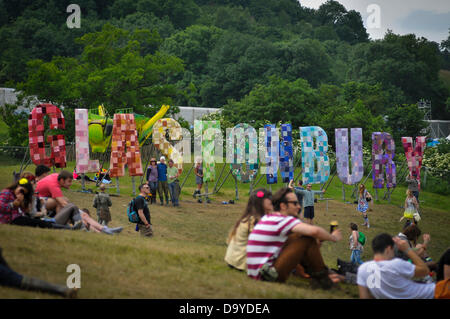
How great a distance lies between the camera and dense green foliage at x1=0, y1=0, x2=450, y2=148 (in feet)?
123

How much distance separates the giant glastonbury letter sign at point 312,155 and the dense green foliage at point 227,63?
1652 centimetres

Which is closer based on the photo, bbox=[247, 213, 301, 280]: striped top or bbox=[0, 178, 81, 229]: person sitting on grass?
bbox=[247, 213, 301, 280]: striped top

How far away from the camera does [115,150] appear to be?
20672mm

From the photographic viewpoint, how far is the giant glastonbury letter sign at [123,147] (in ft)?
67.8

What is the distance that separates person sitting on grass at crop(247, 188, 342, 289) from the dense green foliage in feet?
92.1

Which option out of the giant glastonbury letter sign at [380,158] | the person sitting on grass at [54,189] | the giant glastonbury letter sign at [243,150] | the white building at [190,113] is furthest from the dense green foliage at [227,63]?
the person sitting on grass at [54,189]

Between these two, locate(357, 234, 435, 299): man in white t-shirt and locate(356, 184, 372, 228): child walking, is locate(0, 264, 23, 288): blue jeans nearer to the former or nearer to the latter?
locate(357, 234, 435, 299): man in white t-shirt

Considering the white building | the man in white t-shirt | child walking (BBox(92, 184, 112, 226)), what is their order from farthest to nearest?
the white building
child walking (BBox(92, 184, 112, 226))
the man in white t-shirt

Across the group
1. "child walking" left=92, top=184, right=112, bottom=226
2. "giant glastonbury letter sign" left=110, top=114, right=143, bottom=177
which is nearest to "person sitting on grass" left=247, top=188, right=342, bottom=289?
"child walking" left=92, top=184, right=112, bottom=226

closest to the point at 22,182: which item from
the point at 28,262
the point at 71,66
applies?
the point at 28,262

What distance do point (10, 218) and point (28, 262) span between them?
313 cm

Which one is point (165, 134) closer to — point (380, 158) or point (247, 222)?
point (380, 158)

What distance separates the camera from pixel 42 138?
1919cm

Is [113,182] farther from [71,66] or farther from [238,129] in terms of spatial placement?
[71,66]
